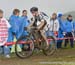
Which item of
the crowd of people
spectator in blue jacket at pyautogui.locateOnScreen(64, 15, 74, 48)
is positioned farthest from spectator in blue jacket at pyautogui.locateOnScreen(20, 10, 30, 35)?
spectator in blue jacket at pyautogui.locateOnScreen(64, 15, 74, 48)

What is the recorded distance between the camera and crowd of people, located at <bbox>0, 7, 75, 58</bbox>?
15820mm

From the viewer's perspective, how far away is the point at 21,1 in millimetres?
19047

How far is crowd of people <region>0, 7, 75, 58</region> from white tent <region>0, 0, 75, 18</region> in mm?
406

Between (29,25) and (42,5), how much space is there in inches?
181

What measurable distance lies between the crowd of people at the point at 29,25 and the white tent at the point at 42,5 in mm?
406

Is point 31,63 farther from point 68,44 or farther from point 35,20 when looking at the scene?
point 68,44

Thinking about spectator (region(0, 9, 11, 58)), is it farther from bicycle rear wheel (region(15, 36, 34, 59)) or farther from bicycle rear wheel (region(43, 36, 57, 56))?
bicycle rear wheel (region(43, 36, 57, 56))

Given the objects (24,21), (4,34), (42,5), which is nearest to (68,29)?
(42,5)

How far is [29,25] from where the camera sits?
50.3 ft

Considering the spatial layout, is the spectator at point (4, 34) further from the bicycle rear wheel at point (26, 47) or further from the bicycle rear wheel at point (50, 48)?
the bicycle rear wheel at point (50, 48)

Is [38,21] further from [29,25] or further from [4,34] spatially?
[4,34]

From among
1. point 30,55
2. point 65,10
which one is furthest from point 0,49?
point 65,10

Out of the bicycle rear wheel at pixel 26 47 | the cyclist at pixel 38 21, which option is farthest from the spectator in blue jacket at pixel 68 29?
the bicycle rear wheel at pixel 26 47

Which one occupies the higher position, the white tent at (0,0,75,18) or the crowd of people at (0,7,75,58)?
the white tent at (0,0,75,18)
